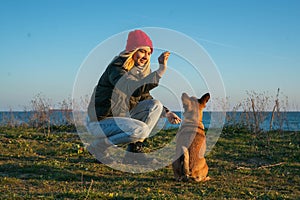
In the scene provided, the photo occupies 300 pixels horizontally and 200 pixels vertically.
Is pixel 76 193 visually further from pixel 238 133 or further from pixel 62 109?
pixel 62 109

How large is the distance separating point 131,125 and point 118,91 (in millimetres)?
597

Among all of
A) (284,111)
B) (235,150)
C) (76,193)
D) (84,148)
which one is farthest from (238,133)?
(76,193)

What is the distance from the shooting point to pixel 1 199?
4.08m

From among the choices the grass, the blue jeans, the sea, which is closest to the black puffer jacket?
the blue jeans

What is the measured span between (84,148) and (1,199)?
3928 millimetres

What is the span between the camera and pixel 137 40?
6.36m

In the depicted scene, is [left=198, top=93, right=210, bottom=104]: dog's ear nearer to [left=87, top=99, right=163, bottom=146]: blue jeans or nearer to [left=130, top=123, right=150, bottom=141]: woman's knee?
[left=87, top=99, right=163, bottom=146]: blue jeans

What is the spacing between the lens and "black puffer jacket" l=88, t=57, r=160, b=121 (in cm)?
604

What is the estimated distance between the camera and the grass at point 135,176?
15.7ft

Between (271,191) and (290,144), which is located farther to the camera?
(290,144)

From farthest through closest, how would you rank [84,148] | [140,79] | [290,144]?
[290,144]
[84,148]
[140,79]

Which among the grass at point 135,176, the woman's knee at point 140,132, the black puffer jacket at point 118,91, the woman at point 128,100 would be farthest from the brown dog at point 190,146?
the woman's knee at point 140,132

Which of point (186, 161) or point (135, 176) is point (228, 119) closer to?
point (135, 176)

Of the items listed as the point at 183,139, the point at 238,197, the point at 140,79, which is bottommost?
the point at 238,197
